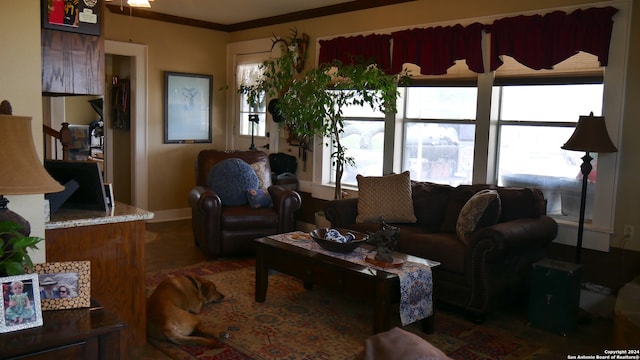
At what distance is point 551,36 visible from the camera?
4.13m

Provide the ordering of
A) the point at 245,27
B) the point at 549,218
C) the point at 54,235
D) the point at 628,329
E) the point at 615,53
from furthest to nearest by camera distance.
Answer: the point at 245,27, the point at 549,218, the point at 615,53, the point at 628,329, the point at 54,235

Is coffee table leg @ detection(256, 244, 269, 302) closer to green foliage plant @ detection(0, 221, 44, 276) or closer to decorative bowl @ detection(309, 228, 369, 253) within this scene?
decorative bowl @ detection(309, 228, 369, 253)

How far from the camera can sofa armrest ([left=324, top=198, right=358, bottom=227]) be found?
469 centimetres

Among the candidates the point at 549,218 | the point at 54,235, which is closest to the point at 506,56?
the point at 549,218

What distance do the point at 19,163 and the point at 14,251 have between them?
1.05 feet

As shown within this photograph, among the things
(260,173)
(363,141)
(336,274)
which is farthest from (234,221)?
(336,274)

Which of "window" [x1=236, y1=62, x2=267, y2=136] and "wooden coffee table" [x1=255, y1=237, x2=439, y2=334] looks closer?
"wooden coffee table" [x1=255, y1=237, x2=439, y2=334]

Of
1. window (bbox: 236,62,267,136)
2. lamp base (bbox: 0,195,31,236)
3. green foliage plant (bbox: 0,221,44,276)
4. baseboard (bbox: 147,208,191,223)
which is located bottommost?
baseboard (bbox: 147,208,191,223)

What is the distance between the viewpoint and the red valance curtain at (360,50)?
17.5ft

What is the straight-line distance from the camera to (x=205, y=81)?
7.24 meters

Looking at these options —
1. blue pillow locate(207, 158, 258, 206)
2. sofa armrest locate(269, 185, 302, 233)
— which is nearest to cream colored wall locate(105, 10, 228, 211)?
blue pillow locate(207, 158, 258, 206)

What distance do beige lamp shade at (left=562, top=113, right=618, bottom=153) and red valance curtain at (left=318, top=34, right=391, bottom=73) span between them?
2022mm

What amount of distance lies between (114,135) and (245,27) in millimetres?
2252

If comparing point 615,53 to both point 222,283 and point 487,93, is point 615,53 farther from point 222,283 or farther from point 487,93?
point 222,283
